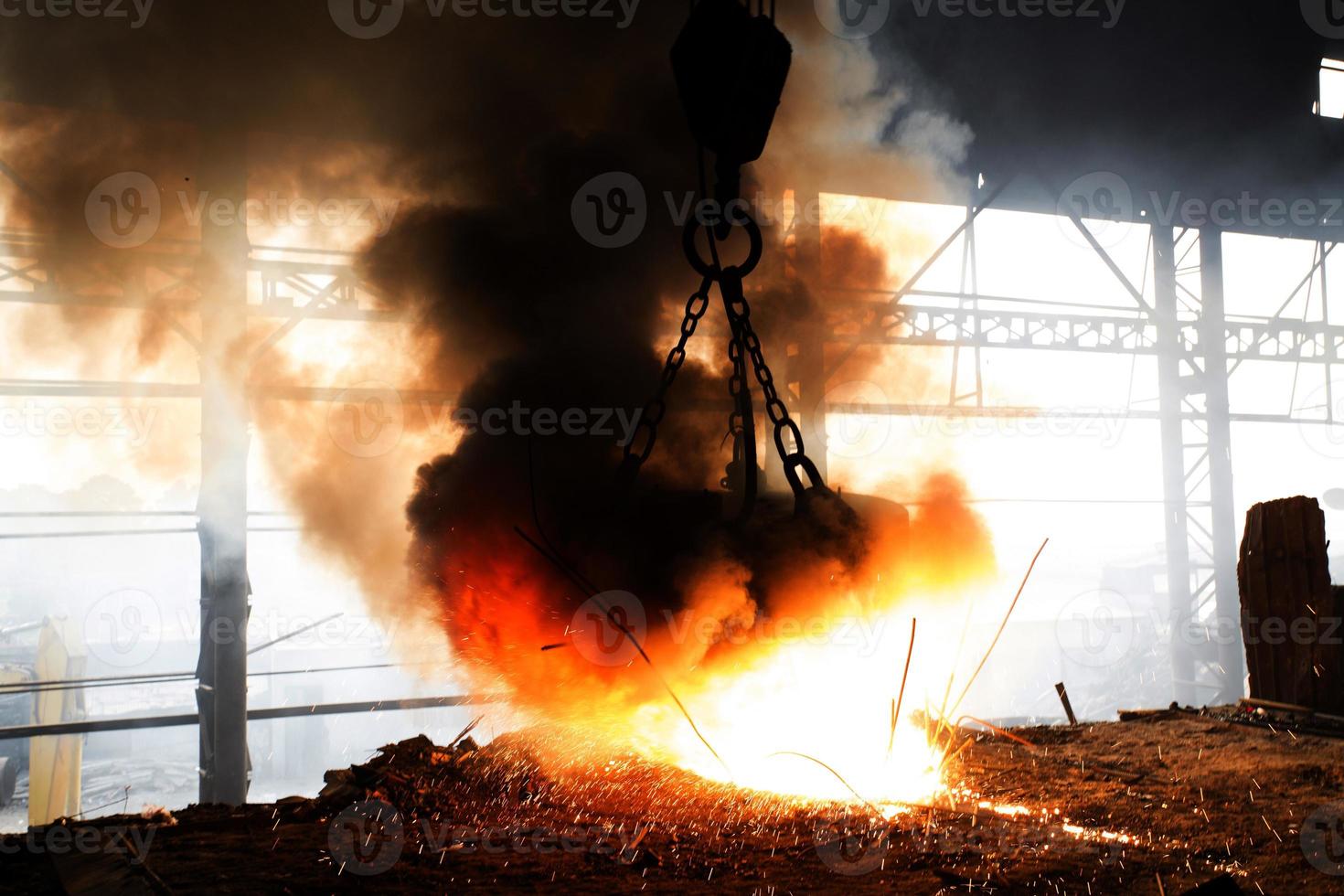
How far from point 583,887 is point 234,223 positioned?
7.58 metres

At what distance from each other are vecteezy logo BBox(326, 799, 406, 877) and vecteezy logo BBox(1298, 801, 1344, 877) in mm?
3211

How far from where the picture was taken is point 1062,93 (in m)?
9.50

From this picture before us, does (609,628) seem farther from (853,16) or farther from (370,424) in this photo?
(853,16)

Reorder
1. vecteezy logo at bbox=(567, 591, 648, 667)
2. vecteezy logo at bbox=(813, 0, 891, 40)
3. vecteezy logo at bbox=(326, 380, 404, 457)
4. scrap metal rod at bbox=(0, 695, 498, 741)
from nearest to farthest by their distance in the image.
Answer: vecteezy logo at bbox=(567, 591, 648, 667) < vecteezy logo at bbox=(813, 0, 891, 40) < vecteezy logo at bbox=(326, 380, 404, 457) < scrap metal rod at bbox=(0, 695, 498, 741)

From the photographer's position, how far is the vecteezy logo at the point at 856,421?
11.6m

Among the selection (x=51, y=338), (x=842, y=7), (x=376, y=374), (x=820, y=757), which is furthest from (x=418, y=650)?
(x=842, y=7)

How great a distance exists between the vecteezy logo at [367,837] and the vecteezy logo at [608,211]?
3653 millimetres

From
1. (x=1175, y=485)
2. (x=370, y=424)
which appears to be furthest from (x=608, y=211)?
(x=1175, y=485)

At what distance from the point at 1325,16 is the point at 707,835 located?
457 inches

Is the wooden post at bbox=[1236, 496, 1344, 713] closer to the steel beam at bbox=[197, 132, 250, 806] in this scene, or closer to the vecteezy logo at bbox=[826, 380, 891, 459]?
the vecteezy logo at bbox=[826, 380, 891, 459]

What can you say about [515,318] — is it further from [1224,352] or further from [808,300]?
[1224,352]

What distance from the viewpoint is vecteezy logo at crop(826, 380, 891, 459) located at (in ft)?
37.9
